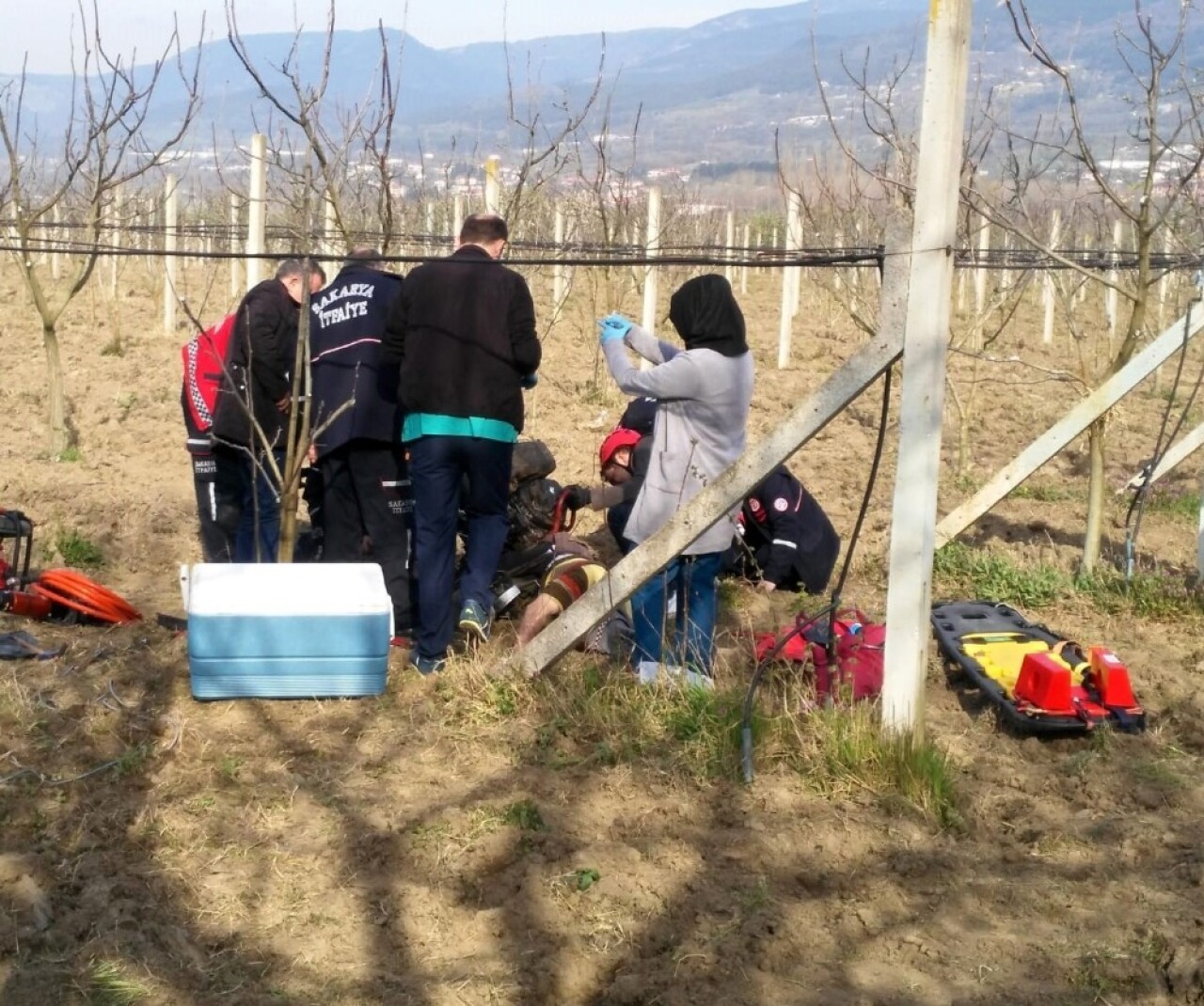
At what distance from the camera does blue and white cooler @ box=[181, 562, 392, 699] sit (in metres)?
4.71

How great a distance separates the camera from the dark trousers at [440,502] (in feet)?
17.2

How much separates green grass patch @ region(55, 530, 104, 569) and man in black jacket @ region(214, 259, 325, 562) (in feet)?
4.59

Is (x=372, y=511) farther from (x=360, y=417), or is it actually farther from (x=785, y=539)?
(x=785, y=539)

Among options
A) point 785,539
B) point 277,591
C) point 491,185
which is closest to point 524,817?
point 277,591

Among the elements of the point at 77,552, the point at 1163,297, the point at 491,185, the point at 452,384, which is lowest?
the point at 77,552

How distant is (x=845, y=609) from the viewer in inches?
223

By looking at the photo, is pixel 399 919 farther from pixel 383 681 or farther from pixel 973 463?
pixel 973 463

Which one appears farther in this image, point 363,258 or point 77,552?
point 77,552

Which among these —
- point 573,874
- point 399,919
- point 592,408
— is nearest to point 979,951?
point 573,874

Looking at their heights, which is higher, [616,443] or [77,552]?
[616,443]

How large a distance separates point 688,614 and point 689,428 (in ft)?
2.16

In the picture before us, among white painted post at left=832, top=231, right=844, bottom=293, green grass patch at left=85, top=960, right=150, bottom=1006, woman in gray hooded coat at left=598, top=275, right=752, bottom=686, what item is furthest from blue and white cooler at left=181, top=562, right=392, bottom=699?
white painted post at left=832, top=231, right=844, bottom=293

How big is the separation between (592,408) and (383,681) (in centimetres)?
851

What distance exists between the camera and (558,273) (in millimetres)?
15609
